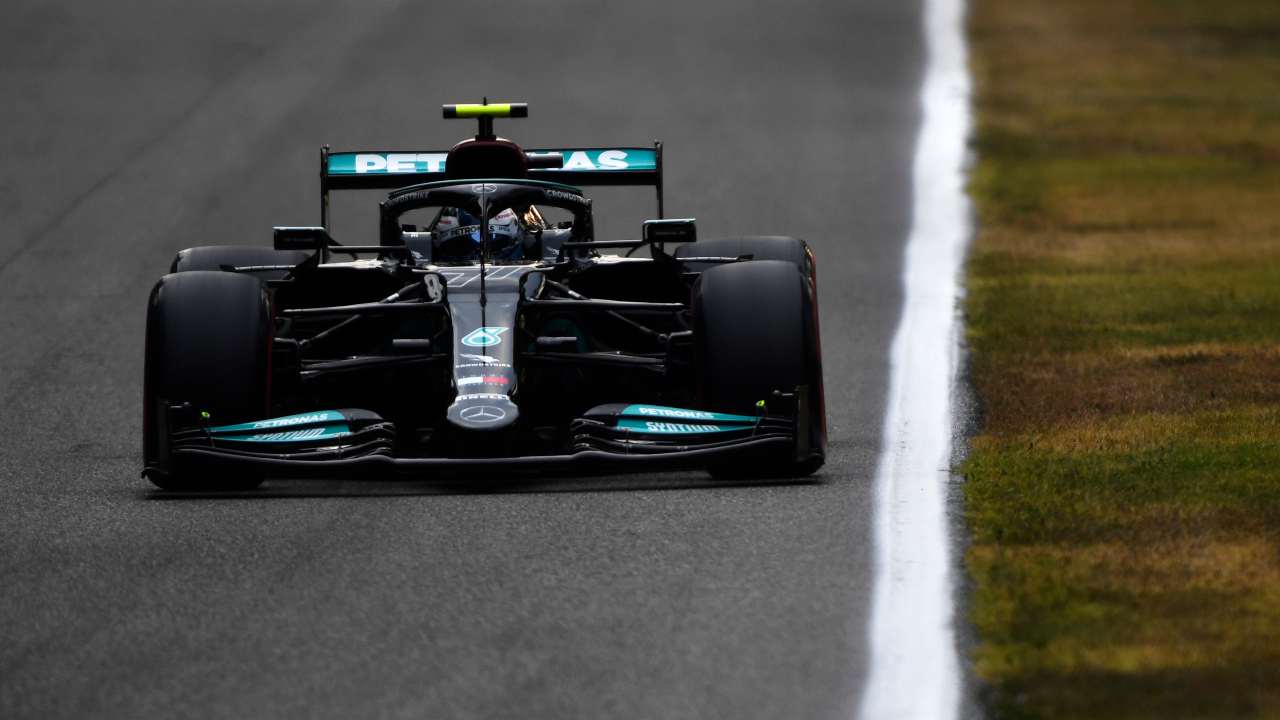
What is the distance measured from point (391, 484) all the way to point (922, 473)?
2.41m

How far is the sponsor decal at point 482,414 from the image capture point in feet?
33.0

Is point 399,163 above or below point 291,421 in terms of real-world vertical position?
above

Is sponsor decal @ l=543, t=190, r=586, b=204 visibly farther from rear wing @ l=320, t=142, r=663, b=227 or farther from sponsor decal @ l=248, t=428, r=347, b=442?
sponsor decal @ l=248, t=428, r=347, b=442

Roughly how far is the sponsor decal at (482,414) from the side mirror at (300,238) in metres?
1.42

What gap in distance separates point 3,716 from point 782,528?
3467 mm

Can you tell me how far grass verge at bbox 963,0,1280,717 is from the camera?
7.39 metres

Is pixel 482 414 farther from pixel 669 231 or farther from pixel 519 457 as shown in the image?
pixel 669 231

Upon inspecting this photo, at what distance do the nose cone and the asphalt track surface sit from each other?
312 millimetres

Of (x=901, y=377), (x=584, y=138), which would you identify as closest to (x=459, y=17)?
(x=584, y=138)

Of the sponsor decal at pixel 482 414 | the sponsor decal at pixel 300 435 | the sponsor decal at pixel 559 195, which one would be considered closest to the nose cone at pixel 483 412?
the sponsor decal at pixel 482 414

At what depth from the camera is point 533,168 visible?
13922 millimetres

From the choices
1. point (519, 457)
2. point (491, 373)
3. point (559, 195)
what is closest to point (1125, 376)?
point (559, 195)

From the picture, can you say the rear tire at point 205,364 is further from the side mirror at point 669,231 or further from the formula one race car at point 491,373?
the side mirror at point 669,231

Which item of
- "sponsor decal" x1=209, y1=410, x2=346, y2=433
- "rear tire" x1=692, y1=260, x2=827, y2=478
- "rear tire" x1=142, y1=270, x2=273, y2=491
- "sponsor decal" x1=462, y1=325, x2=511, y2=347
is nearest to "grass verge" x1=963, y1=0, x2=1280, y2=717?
"rear tire" x1=692, y1=260, x2=827, y2=478
